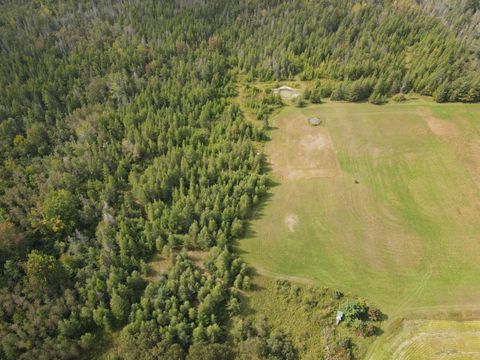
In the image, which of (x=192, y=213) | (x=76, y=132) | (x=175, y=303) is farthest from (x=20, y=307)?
(x=76, y=132)

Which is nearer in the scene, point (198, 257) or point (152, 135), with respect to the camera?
Answer: point (198, 257)

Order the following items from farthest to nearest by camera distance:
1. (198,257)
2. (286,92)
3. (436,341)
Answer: (286,92) < (198,257) < (436,341)

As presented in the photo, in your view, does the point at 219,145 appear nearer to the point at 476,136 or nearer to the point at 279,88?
the point at 279,88

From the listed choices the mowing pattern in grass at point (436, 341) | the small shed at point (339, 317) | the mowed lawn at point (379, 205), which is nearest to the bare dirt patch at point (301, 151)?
the mowed lawn at point (379, 205)

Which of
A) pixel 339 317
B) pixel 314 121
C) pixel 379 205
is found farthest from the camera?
pixel 314 121

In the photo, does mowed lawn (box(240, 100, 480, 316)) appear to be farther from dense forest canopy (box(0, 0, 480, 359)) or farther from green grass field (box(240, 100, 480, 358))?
dense forest canopy (box(0, 0, 480, 359))

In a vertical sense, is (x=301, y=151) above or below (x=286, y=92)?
below

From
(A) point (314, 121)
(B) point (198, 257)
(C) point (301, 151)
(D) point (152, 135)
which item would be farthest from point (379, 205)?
(D) point (152, 135)

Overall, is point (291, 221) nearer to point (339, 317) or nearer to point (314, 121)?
point (339, 317)
